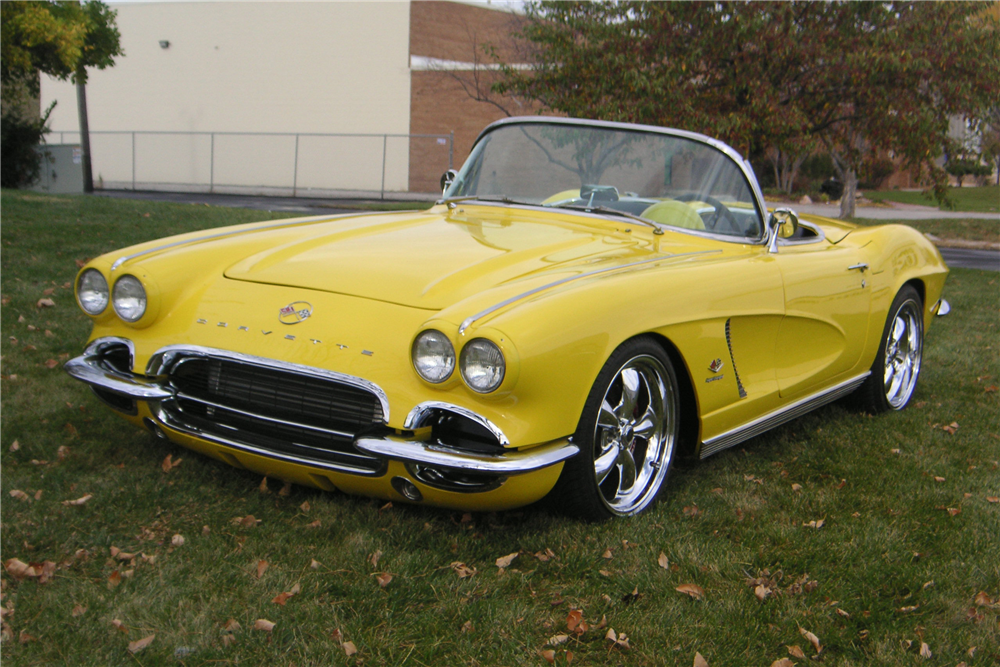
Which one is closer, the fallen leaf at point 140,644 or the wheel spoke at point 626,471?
the fallen leaf at point 140,644

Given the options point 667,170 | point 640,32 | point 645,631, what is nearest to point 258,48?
point 640,32

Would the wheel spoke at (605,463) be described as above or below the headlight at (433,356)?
below

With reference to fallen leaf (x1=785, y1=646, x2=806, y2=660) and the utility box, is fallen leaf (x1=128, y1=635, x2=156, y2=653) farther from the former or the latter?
the utility box

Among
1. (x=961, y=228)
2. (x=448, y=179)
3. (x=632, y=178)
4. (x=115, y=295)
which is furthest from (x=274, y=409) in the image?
(x=961, y=228)

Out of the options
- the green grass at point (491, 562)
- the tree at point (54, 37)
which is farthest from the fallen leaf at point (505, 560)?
the tree at point (54, 37)

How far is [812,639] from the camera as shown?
2555 mm

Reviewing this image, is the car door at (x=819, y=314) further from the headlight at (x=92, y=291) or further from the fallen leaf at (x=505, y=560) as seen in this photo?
the headlight at (x=92, y=291)

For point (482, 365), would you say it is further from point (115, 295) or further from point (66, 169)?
point (66, 169)

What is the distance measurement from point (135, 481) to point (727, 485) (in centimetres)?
237

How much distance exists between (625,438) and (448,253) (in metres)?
1.00

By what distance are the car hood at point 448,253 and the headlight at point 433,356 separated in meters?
0.28

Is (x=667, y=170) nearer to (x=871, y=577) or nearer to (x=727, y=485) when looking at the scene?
(x=727, y=485)

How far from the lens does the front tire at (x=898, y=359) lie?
481 cm

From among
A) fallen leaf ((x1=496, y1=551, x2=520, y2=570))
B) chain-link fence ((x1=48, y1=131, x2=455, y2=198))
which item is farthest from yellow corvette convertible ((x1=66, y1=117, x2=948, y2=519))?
chain-link fence ((x1=48, y1=131, x2=455, y2=198))
